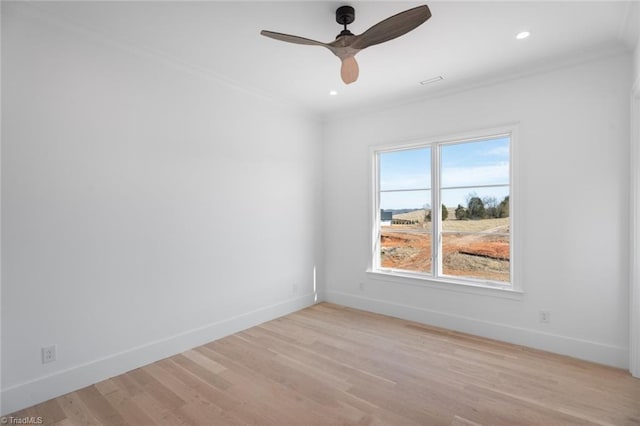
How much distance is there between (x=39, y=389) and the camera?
230 centimetres

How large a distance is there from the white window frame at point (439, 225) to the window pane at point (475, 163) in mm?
69

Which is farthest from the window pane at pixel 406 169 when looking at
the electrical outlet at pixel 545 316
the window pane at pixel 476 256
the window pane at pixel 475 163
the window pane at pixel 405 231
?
the electrical outlet at pixel 545 316

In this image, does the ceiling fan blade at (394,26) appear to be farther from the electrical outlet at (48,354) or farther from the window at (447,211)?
the electrical outlet at (48,354)

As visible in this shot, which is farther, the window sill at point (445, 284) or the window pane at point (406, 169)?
Result: the window pane at point (406, 169)

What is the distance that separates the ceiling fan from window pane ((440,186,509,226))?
6.82 feet

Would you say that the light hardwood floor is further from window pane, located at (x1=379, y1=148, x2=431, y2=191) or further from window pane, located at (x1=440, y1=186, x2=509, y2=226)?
window pane, located at (x1=379, y1=148, x2=431, y2=191)

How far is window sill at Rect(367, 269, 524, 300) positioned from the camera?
3352 millimetres

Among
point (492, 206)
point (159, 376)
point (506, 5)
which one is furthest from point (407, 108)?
point (159, 376)

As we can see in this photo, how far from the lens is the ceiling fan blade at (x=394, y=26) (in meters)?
1.84

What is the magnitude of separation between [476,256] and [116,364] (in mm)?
→ 3712

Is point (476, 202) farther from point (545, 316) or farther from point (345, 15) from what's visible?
point (345, 15)

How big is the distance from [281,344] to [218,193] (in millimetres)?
1735

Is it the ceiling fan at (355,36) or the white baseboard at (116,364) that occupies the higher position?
the ceiling fan at (355,36)

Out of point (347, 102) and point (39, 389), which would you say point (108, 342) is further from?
point (347, 102)
